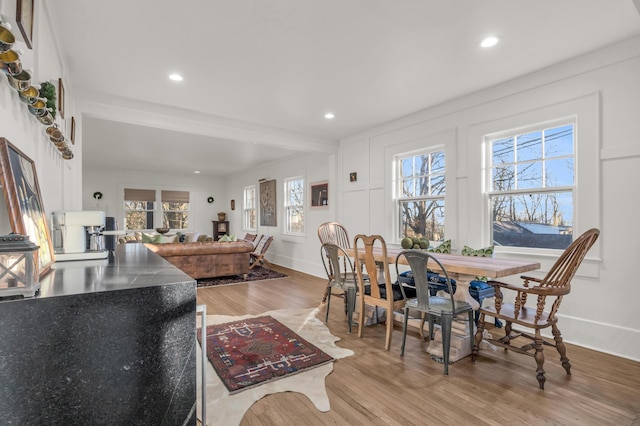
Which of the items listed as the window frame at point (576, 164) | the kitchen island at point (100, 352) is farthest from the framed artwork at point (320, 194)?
the kitchen island at point (100, 352)

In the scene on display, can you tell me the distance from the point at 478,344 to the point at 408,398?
3.03ft

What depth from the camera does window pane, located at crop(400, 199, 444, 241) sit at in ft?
14.0

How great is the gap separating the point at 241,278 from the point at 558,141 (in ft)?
16.8

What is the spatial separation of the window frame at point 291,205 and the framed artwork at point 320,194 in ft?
1.22

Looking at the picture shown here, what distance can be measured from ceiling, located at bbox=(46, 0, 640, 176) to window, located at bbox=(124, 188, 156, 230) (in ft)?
19.8

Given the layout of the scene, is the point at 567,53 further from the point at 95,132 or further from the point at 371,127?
the point at 95,132

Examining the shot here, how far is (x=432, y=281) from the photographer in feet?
12.0

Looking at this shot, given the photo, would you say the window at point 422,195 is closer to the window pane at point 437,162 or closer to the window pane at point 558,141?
the window pane at point 437,162

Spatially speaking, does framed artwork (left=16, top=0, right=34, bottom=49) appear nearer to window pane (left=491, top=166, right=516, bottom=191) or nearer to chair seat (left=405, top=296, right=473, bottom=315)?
chair seat (left=405, top=296, right=473, bottom=315)

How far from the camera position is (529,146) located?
3.43 meters

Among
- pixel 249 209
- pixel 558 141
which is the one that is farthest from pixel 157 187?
pixel 558 141

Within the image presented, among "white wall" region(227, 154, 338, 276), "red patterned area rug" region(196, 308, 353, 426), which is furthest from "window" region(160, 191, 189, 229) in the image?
"red patterned area rug" region(196, 308, 353, 426)

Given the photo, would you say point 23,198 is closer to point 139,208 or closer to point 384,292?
point 384,292

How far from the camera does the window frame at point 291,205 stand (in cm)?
703
